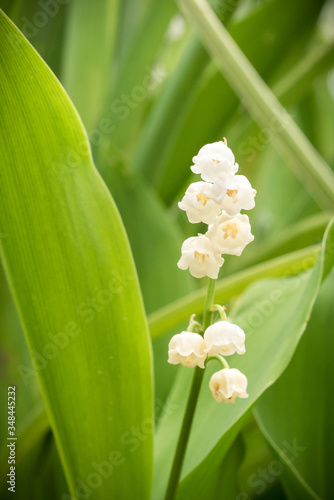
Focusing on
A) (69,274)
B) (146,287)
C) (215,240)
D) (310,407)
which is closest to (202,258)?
(215,240)

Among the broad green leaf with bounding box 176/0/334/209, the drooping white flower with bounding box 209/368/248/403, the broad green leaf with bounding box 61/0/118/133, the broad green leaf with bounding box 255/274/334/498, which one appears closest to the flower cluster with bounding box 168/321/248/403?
Result: the drooping white flower with bounding box 209/368/248/403

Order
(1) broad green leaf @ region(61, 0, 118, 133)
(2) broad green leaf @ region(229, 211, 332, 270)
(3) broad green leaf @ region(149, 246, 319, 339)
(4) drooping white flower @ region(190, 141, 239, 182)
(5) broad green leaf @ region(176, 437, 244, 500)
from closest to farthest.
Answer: (4) drooping white flower @ region(190, 141, 239, 182), (5) broad green leaf @ region(176, 437, 244, 500), (3) broad green leaf @ region(149, 246, 319, 339), (2) broad green leaf @ region(229, 211, 332, 270), (1) broad green leaf @ region(61, 0, 118, 133)

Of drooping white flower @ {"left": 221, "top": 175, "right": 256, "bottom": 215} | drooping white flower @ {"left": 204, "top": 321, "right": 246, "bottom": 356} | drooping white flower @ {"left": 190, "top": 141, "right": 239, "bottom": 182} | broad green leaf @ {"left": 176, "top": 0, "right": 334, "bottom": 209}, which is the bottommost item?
drooping white flower @ {"left": 204, "top": 321, "right": 246, "bottom": 356}

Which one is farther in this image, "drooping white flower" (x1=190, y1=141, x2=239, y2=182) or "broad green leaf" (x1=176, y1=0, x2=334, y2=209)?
"broad green leaf" (x1=176, y1=0, x2=334, y2=209)

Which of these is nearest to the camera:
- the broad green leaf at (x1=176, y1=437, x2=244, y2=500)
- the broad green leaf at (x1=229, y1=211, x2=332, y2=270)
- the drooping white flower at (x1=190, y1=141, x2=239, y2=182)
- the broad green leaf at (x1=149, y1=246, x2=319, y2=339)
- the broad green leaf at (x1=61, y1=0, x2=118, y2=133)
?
the drooping white flower at (x1=190, y1=141, x2=239, y2=182)

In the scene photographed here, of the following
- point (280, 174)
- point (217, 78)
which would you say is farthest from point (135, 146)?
point (280, 174)

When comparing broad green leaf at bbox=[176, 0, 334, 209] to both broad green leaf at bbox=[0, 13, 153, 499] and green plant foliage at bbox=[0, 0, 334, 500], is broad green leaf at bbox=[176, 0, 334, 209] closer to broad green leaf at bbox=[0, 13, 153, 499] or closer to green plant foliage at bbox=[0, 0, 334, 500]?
green plant foliage at bbox=[0, 0, 334, 500]

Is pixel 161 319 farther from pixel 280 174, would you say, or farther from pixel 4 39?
pixel 280 174
